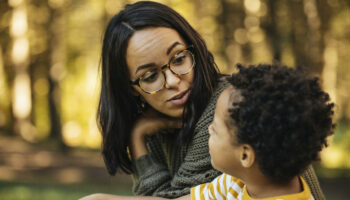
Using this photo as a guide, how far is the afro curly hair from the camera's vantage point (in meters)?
1.47

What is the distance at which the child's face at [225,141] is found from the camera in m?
1.61

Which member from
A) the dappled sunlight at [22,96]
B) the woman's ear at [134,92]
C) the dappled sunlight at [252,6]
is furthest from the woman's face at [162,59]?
the dappled sunlight at [22,96]

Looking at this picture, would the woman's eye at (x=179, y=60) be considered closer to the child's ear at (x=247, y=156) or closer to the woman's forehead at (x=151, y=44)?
the woman's forehead at (x=151, y=44)

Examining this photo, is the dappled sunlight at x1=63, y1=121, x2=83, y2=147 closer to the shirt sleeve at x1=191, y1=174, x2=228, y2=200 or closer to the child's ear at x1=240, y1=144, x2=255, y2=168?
the shirt sleeve at x1=191, y1=174, x2=228, y2=200

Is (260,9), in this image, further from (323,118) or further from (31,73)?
(323,118)

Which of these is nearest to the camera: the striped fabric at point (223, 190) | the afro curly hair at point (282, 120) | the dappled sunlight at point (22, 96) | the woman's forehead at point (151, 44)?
the afro curly hair at point (282, 120)

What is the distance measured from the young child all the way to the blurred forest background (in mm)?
3764

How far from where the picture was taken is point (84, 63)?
15422 millimetres

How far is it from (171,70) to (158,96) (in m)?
0.21

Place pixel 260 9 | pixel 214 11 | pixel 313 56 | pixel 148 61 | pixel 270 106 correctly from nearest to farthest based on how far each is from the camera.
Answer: pixel 270 106, pixel 148 61, pixel 313 56, pixel 260 9, pixel 214 11

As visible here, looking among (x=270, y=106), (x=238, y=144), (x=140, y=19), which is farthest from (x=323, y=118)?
(x=140, y=19)

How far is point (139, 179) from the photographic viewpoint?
2.53 metres

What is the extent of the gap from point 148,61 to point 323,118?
1067 millimetres

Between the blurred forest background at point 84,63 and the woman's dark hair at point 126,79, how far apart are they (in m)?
2.67
